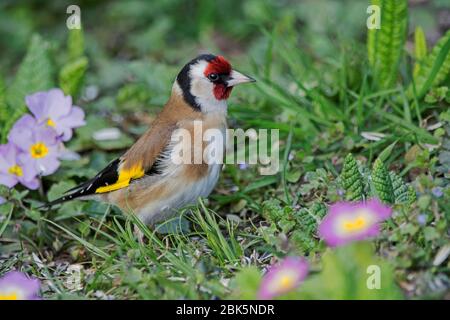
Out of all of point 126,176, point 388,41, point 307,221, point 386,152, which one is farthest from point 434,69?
point 126,176

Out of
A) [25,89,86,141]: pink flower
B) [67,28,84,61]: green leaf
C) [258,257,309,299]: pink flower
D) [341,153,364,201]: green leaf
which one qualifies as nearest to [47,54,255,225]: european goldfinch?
[25,89,86,141]: pink flower

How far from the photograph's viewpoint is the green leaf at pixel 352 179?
3.54m

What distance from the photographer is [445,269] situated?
122 inches

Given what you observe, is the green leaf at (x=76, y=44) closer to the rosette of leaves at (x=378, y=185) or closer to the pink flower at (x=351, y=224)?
the rosette of leaves at (x=378, y=185)

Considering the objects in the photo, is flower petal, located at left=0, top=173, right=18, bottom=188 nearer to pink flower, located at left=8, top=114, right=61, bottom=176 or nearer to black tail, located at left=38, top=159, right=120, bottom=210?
pink flower, located at left=8, top=114, right=61, bottom=176

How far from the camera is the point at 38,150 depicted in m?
4.59

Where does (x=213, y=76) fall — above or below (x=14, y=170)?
above

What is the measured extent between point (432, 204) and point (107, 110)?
307 cm

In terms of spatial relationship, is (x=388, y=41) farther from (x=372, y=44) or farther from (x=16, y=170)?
(x=16, y=170)

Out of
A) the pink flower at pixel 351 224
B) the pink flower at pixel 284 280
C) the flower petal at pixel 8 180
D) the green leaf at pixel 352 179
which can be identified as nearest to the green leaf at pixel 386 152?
the green leaf at pixel 352 179

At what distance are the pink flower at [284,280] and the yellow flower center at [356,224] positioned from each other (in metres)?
0.21

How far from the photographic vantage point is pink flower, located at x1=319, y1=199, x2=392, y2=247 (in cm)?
285

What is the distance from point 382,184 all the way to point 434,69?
49.0 inches
